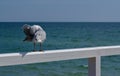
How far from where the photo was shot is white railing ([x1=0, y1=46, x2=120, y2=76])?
291cm

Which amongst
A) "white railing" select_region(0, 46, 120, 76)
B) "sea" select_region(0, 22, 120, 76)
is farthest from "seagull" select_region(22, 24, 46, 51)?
"sea" select_region(0, 22, 120, 76)

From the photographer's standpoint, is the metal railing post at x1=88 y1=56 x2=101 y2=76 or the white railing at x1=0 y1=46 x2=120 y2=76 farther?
the metal railing post at x1=88 y1=56 x2=101 y2=76

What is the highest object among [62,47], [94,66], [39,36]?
[62,47]

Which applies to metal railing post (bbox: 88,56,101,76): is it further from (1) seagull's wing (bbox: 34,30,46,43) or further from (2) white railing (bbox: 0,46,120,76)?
(1) seagull's wing (bbox: 34,30,46,43)

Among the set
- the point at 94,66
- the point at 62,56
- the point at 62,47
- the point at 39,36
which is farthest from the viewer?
the point at 62,47

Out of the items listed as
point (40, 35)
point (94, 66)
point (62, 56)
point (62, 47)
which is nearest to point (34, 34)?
point (40, 35)

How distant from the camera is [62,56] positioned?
10.5 ft

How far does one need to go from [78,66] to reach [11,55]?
49.7ft

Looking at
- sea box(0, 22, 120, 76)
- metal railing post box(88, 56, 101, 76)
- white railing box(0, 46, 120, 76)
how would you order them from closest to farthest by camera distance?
white railing box(0, 46, 120, 76), metal railing post box(88, 56, 101, 76), sea box(0, 22, 120, 76)

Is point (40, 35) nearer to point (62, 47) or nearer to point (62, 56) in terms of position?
point (62, 56)

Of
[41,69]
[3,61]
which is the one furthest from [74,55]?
[41,69]

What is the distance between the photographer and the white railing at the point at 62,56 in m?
2.91

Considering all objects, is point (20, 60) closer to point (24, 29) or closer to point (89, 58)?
point (24, 29)

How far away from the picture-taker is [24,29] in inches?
125
